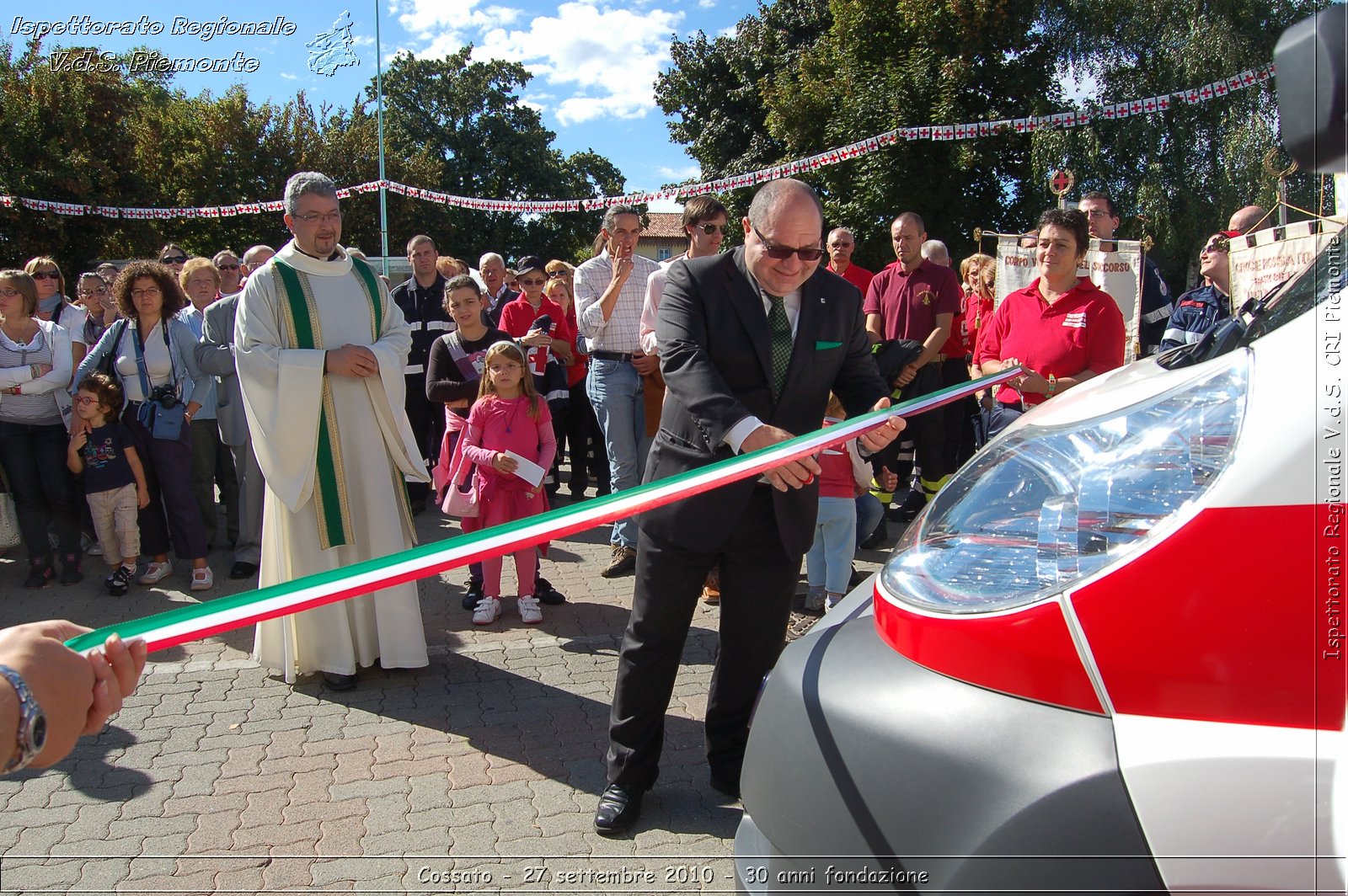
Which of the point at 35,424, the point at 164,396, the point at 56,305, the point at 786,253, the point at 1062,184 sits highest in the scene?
the point at 1062,184

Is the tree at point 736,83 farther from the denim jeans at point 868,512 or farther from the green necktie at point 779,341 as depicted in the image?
the green necktie at point 779,341

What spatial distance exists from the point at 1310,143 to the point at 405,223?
42.3 meters

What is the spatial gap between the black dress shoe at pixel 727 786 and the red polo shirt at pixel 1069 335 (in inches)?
102

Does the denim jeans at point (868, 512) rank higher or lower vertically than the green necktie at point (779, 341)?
lower

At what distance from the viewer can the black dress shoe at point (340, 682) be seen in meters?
4.57

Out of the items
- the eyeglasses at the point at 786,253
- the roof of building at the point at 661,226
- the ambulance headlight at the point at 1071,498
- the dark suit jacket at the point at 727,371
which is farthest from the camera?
the roof of building at the point at 661,226

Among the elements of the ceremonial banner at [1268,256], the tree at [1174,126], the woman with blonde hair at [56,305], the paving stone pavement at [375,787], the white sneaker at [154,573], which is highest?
the tree at [1174,126]

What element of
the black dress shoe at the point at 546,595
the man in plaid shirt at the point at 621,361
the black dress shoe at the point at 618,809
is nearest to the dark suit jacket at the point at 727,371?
the black dress shoe at the point at 618,809

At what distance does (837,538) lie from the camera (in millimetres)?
5176

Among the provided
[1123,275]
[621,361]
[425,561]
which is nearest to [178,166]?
[621,361]

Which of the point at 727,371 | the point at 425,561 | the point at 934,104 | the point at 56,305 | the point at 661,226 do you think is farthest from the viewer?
the point at 661,226

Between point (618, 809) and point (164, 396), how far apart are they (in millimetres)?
4853

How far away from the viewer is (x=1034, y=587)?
1662mm

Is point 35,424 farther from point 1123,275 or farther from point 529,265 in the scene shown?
point 1123,275
